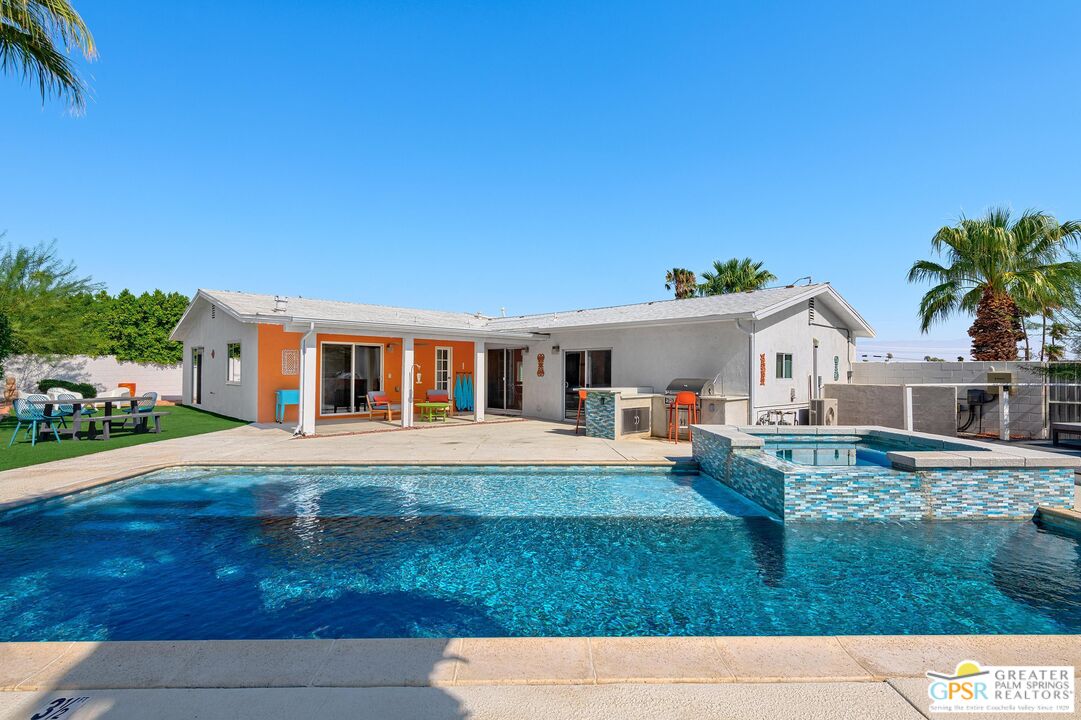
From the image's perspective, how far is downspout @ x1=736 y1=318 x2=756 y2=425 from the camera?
12.4m

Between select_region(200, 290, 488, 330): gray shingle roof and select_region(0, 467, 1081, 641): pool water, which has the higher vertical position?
select_region(200, 290, 488, 330): gray shingle roof

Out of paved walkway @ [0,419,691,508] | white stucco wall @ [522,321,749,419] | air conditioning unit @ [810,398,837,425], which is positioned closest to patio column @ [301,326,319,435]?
paved walkway @ [0,419,691,508]

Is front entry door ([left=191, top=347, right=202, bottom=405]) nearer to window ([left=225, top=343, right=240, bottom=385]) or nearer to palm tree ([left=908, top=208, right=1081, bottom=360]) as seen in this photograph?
window ([left=225, top=343, right=240, bottom=385])

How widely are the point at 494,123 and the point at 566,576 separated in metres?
15.3

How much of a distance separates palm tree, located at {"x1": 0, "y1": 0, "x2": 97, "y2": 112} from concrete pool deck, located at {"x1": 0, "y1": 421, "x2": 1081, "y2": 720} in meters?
8.47

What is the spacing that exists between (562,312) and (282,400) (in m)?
10.6

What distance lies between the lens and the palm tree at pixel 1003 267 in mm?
15531

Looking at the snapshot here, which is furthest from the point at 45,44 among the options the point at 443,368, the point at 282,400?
the point at 443,368

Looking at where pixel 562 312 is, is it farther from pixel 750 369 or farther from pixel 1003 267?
pixel 1003 267

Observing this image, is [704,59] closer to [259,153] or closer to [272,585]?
[259,153]

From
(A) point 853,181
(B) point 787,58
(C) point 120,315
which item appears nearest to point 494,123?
(B) point 787,58

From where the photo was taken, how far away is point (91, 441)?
466 inches

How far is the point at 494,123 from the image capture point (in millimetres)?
16828

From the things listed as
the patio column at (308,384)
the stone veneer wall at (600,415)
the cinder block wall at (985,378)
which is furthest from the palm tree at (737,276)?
the patio column at (308,384)
